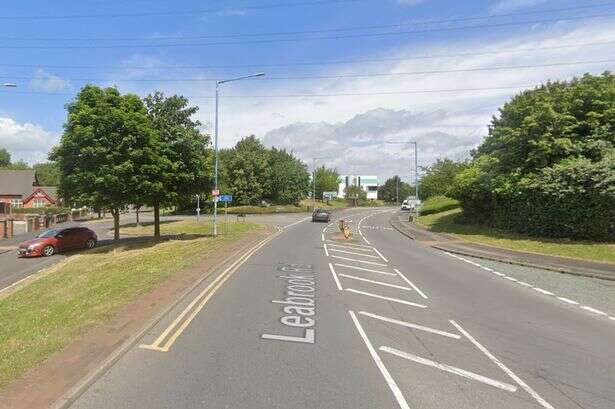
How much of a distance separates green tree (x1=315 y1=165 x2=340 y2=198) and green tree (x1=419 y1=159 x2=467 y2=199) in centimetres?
5789

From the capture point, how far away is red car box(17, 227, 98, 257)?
31703 mm

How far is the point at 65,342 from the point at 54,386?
225cm

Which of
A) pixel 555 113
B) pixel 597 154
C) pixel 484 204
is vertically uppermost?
pixel 555 113

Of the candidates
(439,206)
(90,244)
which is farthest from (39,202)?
(439,206)

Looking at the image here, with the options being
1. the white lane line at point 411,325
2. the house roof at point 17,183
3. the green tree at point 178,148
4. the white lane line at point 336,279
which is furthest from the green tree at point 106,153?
the house roof at point 17,183

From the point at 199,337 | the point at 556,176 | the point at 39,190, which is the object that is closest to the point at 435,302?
the point at 199,337

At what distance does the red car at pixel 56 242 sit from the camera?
31703mm

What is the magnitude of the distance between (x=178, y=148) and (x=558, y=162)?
2278 centimetres

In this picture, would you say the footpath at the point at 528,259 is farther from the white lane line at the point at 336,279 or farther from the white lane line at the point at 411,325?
the white lane line at the point at 411,325

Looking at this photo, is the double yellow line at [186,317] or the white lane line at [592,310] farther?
the white lane line at [592,310]

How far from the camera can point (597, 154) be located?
104ft

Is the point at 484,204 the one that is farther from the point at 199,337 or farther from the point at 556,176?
the point at 199,337

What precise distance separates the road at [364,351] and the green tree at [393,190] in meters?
156

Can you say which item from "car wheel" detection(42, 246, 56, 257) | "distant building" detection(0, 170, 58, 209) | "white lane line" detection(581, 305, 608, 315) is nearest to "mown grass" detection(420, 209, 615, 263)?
"white lane line" detection(581, 305, 608, 315)
